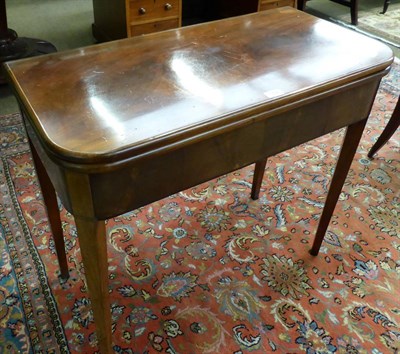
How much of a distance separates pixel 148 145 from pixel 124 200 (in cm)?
13

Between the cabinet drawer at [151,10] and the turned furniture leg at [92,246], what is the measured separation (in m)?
1.98

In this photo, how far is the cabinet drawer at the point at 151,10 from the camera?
8.17 feet

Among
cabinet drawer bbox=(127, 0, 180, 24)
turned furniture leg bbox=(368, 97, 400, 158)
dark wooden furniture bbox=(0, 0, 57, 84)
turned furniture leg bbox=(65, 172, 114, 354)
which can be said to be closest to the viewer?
turned furniture leg bbox=(65, 172, 114, 354)

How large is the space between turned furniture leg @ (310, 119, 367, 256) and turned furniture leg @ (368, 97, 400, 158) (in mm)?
790

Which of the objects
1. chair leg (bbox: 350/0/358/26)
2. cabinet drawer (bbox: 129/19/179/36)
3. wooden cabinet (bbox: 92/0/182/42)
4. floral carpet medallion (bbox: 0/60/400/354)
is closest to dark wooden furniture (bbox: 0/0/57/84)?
wooden cabinet (bbox: 92/0/182/42)

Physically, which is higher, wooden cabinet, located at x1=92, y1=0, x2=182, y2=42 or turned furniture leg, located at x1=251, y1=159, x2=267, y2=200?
wooden cabinet, located at x1=92, y1=0, x2=182, y2=42

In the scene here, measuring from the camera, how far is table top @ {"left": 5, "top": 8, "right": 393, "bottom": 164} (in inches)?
30.7

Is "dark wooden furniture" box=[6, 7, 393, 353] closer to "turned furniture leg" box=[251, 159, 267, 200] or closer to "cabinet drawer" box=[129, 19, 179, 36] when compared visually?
"turned furniture leg" box=[251, 159, 267, 200]

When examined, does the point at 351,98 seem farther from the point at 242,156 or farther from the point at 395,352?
the point at 395,352

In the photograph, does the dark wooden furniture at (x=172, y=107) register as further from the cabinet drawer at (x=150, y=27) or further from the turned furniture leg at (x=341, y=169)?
the cabinet drawer at (x=150, y=27)

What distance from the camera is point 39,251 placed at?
4.95 feet

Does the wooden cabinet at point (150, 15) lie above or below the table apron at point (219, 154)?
below

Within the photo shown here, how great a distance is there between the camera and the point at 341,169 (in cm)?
132

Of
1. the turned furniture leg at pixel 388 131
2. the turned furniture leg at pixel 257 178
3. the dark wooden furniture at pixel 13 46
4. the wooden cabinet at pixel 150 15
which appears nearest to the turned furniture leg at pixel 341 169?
the turned furniture leg at pixel 257 178
